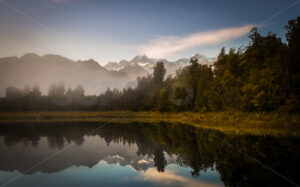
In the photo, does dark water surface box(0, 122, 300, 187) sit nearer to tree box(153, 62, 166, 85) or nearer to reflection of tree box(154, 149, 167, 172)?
reflection of tree box(154, 149, 167, 172)

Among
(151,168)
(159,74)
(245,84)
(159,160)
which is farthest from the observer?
(159,74)

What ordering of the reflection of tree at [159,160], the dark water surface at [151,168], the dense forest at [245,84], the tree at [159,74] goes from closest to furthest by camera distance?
the dark water surface at [151,168] → the reflection of tree at [159,160] → the dense forest at [245,84] → the tree at [159,74]

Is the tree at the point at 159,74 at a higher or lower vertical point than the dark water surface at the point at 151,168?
higher

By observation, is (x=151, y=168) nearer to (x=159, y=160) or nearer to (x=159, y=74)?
(x=159, y=160)

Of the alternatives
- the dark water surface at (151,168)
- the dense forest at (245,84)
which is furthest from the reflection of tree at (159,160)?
the dense forest at (245,84)

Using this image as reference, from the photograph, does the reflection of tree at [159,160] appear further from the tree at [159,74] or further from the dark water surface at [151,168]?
the tree at [159,74]

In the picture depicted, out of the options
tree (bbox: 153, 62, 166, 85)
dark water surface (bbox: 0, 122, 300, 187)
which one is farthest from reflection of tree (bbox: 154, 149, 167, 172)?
tree (bbox: 153, 62, 166, 85)

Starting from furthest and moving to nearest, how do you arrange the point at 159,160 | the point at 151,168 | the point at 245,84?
the point at 245,84, the point at 159,160, the point at 151,168

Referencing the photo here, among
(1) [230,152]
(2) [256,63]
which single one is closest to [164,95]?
(2) [256,63]

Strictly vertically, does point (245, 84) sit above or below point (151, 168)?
above

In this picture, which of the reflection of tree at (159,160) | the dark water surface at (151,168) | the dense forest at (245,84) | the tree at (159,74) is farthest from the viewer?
the tree at (159,74)

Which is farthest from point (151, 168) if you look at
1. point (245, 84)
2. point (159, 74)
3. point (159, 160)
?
point (159, 74)

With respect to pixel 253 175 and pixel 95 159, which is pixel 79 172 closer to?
pixel 95 159

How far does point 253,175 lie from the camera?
7.29 meters
